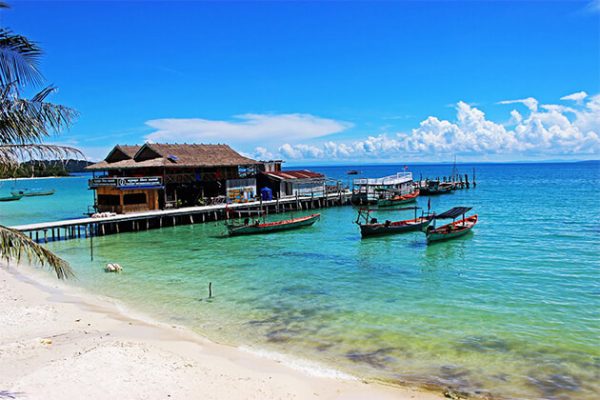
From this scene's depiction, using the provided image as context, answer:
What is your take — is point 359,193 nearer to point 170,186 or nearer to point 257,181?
point 257,181

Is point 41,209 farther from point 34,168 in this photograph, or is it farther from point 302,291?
point 34,168

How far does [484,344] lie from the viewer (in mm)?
13562

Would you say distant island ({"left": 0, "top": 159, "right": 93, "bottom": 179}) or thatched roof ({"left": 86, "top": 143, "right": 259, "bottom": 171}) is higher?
thatched roof ({"left": 86, "top": 143, "right": 259, "bottom": 171})

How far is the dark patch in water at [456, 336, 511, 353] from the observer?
13.2 meters

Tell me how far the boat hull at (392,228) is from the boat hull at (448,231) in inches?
49.8

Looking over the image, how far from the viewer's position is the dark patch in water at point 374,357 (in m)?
12.3

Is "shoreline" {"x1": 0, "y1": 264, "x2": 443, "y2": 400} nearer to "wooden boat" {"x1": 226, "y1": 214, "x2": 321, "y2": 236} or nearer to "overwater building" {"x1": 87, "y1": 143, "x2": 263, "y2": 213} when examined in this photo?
"wooden boat" {"x1": 226, "y1": 214, "x2": 321, "y2": 236}

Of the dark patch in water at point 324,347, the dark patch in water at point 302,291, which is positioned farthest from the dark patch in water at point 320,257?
the dark patch in water at point 324,347

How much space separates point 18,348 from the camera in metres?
12.4

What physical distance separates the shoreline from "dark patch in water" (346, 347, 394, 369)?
1119 millimetres

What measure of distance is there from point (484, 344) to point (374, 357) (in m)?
3.50

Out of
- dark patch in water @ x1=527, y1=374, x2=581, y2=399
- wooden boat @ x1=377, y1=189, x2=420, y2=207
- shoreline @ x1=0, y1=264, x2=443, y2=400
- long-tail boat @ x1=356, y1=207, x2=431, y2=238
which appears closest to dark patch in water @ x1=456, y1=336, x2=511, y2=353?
dark patch in water @ x1=527, y1=374, x2=581, y2=399

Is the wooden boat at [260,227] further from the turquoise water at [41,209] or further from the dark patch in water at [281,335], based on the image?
the dark patch in water at [281,335]

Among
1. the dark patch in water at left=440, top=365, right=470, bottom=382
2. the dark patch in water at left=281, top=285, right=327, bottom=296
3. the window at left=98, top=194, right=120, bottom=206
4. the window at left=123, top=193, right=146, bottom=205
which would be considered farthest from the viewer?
the window at left=98, top=194, right=120, bottom=206
